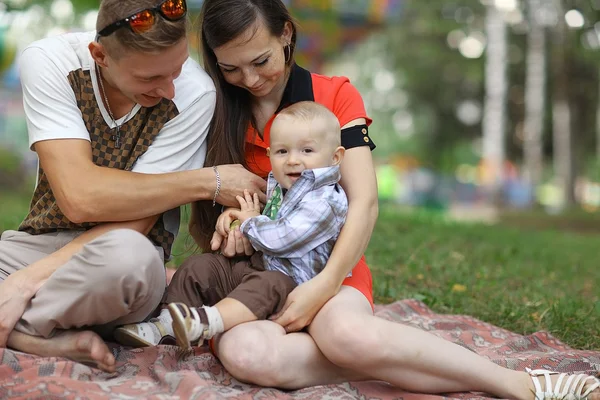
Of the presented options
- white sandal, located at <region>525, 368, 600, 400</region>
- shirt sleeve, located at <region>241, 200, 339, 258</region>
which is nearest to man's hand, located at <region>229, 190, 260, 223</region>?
shirt sleeve, located at <region>241, 200, 339, 258</region>

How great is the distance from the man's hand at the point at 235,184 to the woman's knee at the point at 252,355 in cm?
60

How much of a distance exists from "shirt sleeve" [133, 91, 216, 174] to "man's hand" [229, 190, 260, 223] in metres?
0.29

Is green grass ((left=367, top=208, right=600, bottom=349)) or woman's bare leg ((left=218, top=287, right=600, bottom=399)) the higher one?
woman's bare leg ((left=218, top=287, right=600, bottom=399))

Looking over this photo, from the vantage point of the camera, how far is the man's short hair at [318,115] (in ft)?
9.83

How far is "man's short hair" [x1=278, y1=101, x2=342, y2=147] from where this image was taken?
9.83 feet

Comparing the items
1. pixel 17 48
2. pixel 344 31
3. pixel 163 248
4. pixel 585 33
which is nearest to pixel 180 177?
pixel 163 248

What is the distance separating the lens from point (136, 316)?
9.53 feet

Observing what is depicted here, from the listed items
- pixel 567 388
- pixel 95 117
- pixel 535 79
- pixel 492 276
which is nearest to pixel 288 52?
pixel 95 117

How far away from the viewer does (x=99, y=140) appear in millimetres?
3086

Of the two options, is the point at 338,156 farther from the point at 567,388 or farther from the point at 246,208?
the point at 567,388

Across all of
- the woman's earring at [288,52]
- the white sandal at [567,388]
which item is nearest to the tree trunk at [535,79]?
the woman's earring at [288,52]

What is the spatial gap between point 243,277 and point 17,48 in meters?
11.6

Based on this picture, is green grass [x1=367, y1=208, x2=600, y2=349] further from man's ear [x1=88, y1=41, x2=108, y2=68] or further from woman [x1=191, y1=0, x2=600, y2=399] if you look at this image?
man's ear [x1=88, y1=41, x2=108, y2=68]

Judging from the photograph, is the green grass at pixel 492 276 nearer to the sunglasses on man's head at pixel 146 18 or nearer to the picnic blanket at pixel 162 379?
the picnic blanket at pixel 162 379
